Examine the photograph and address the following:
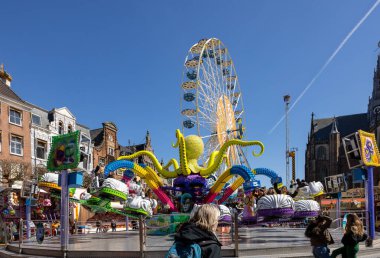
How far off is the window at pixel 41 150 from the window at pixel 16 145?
2.88 meters

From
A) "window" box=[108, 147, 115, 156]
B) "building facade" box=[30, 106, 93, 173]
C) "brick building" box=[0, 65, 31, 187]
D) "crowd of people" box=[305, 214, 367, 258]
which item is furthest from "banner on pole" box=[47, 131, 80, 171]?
"window" box=[108, 147, 115, 156]

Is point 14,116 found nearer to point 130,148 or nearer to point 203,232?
point 130,148

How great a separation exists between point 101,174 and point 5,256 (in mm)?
6615

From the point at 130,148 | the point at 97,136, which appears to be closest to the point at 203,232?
the point at 97,136

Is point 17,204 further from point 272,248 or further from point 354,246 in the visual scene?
point 354,246

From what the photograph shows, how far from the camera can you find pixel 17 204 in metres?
30.0

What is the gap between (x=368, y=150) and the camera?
697 inches

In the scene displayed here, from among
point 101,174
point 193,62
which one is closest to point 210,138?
point 193,62

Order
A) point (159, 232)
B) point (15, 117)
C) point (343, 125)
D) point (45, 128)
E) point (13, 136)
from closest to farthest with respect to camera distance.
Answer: point (159, 232), point (13, 136), point (15, 117), point (45, 128), point (343, 125)

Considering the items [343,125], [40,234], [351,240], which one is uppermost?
[343,125]

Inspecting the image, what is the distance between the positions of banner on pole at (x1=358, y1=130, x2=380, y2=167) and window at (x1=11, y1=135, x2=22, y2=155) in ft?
100

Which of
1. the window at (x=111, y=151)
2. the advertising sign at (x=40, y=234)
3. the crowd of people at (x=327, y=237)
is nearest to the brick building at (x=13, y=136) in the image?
the window at (x=111, y=151)

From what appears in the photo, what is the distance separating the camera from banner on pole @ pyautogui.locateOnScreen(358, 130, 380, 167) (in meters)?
17.3

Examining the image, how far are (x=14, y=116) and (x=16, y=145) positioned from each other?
104 inches
